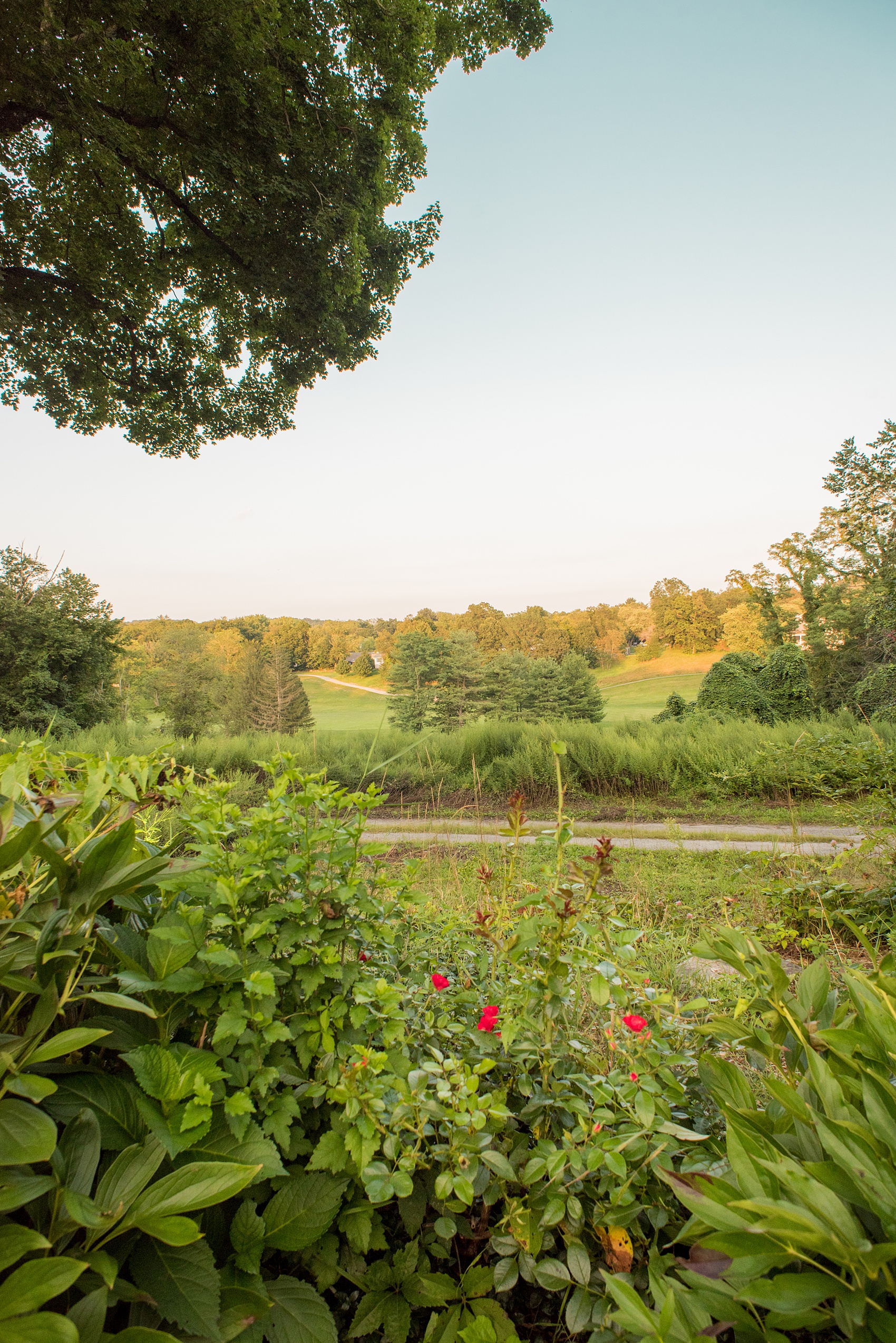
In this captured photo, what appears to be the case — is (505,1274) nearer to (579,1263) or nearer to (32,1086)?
(579,1263)

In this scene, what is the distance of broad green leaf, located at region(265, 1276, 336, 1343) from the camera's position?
69 centimetres

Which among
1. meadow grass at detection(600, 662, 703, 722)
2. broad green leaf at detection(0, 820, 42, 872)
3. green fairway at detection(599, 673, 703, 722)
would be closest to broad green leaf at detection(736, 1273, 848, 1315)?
broad green leaf at detection(0, 820, 42, 872)

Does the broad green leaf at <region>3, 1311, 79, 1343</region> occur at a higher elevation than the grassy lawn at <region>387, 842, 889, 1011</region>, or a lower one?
higher

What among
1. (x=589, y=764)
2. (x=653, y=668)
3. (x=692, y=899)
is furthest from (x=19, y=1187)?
(x=653, y=668)

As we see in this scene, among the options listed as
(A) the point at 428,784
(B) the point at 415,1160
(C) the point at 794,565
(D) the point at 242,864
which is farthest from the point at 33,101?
(C) the point at 794,565

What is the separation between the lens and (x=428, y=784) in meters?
8.27

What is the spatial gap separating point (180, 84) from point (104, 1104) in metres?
9.59

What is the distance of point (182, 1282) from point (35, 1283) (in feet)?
0.64

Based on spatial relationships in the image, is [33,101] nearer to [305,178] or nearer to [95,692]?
[305,178]

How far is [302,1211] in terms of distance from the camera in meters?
0.76

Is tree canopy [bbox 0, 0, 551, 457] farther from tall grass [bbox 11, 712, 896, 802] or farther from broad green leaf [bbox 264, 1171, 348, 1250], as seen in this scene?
broad green leaf [bbox 264, 1171, 348, 1250]

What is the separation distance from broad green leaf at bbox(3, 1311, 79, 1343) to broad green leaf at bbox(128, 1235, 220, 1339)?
6.3 inches

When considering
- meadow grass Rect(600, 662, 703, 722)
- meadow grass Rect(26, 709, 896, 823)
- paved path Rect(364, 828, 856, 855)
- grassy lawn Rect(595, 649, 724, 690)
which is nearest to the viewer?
paved path Rect(364, 828, 856, 855)

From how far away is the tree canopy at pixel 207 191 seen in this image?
617 centimetres
